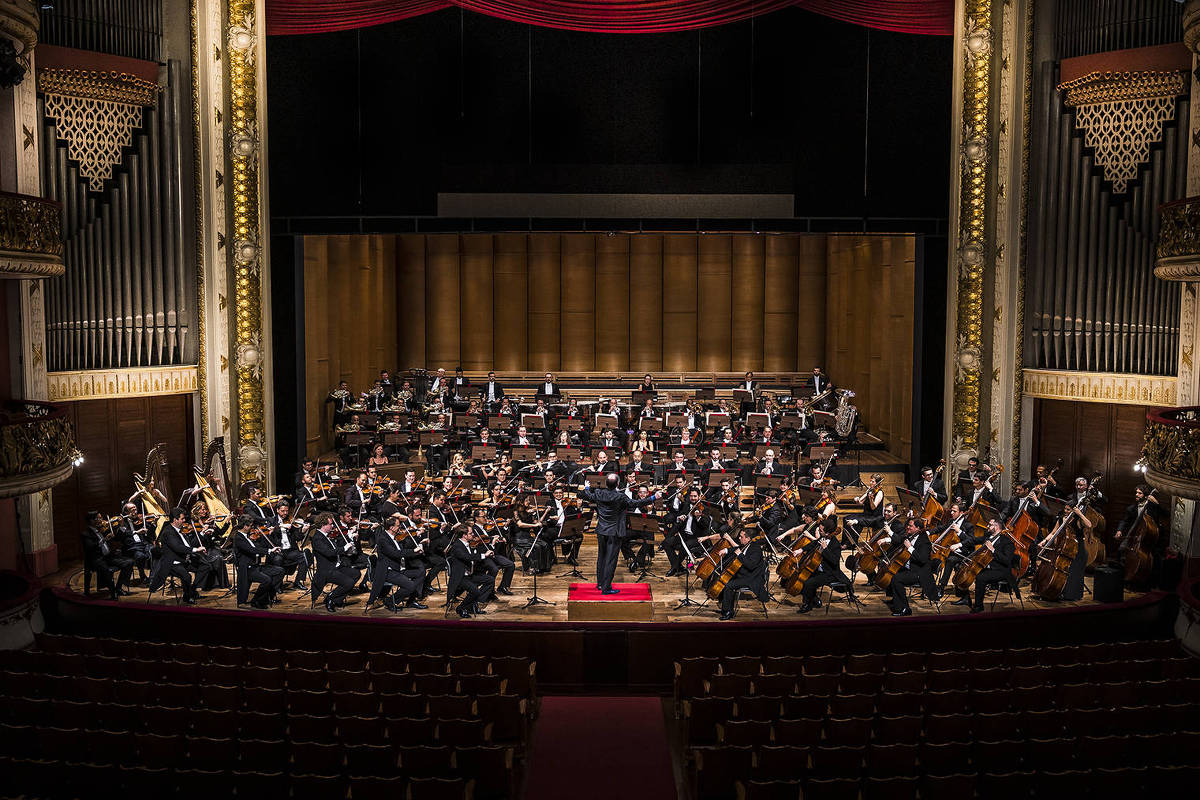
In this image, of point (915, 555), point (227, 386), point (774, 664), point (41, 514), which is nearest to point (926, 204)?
point (915, 555)

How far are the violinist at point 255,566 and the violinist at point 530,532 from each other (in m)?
2.58

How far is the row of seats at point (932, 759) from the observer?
6.52m

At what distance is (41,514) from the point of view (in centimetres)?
1296

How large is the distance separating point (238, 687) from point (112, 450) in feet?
25.0

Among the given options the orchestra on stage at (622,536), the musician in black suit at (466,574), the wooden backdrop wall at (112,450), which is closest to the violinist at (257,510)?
the orchestra on stage at (622,536)

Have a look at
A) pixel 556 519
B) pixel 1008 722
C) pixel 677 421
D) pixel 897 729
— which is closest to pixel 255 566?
pixel 556 519

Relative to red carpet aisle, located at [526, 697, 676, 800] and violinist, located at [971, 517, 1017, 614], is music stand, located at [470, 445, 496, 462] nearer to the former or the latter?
red carpet aisle, located at [526, 697, 676, 800]

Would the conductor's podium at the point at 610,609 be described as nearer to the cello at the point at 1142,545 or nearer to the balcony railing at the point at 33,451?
the balcony railing at the point at 33,451

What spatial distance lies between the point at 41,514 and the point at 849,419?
38.5 ft

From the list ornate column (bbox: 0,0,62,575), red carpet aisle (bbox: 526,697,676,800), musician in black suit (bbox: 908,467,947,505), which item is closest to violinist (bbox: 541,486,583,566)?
red carpet aisle (bbox: 526,697,676,800)

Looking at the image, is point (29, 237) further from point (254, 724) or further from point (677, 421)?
point (677, 421)

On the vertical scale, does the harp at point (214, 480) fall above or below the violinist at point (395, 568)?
above

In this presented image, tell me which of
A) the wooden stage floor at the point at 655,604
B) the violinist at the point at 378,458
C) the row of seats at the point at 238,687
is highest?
the violinist at the point at 378,458

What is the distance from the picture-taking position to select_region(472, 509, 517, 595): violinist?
37.0 feet
